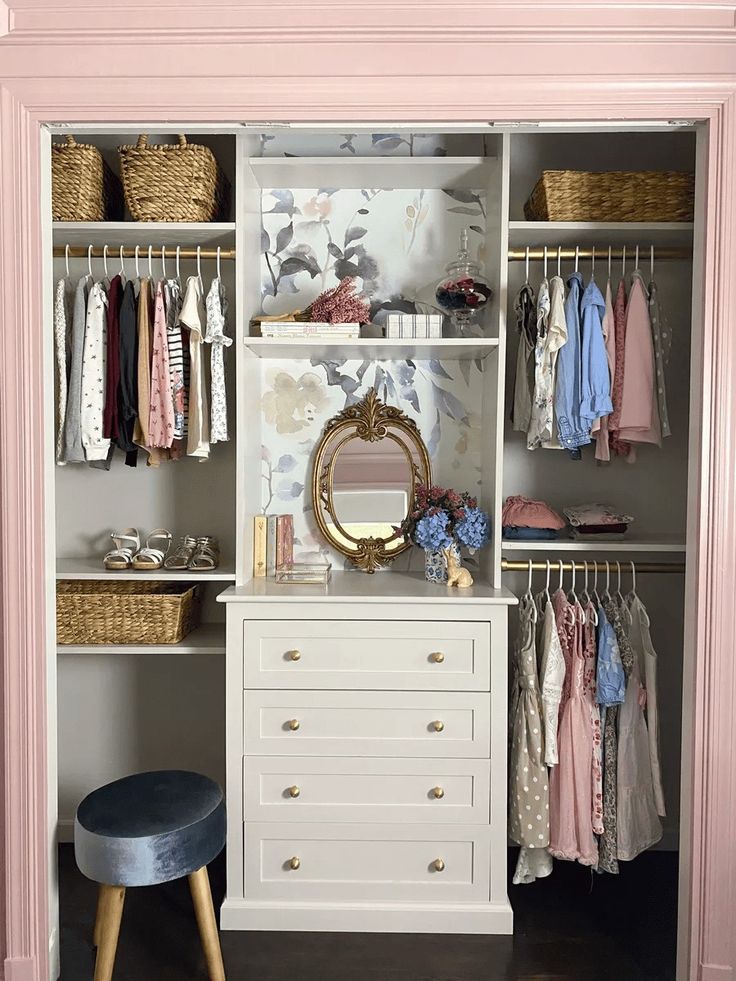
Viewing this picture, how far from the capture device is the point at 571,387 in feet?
8.67

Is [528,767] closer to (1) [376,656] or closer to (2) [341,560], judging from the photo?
(1) [376,656]

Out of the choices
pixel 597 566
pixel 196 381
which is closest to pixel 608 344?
pixel 597 566

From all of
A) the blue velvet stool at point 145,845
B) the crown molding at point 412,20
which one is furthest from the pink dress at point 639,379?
the blue velvet stool at point 145,845

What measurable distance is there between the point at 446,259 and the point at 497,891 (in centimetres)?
216

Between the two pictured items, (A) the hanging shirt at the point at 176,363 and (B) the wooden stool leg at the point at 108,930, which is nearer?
(B) the wooden stool leg at the point at 108,930

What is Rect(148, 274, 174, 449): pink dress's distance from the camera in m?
2.73

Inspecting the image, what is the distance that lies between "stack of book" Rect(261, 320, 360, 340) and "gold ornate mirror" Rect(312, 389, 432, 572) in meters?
0.39

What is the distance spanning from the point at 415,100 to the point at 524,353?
3.12 ft

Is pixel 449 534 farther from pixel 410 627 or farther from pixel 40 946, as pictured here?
pixel 40 946

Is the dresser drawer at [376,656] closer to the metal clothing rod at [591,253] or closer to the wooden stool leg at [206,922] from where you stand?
the wooden stool leg at [206,922]

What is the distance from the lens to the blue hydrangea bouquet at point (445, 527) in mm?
2764

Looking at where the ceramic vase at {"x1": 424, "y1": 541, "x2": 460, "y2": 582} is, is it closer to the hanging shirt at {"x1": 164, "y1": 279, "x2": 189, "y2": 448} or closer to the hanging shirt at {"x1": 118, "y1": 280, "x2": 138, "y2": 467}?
the hanging shirt at {"x1": 164, "y1": 279, "x2": 189, "y2": 448}

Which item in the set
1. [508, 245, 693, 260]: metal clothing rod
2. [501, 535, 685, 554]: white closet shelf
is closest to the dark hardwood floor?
[501, 535, 685, 554]: white closet shelf

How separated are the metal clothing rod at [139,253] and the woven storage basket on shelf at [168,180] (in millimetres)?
153
